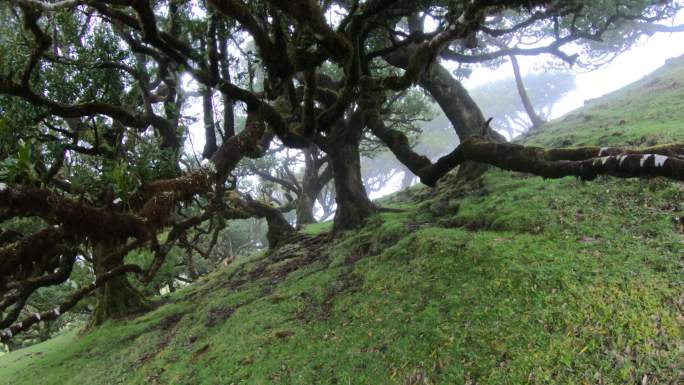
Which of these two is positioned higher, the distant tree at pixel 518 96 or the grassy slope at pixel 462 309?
the distant tree at pixel 518 96

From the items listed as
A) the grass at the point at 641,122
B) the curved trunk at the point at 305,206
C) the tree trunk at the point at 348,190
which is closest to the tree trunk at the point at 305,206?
the curved trunk at the point at 305,206

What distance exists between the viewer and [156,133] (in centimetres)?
964

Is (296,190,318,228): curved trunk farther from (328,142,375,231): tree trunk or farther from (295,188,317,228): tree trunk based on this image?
(328,142,375,231): tree trunk

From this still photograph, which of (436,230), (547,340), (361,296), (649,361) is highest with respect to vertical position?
(436,230)

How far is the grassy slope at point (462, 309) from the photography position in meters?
4.25

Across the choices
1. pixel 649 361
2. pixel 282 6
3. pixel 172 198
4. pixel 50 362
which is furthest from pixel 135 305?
pixel 649 361

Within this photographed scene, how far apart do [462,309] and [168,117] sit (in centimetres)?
811

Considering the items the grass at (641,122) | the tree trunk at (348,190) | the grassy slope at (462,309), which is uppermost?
the tree trunk at (348,190)

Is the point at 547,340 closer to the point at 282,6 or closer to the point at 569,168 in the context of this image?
the point at 569,168

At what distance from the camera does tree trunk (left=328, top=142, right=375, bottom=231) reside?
38.2 feet

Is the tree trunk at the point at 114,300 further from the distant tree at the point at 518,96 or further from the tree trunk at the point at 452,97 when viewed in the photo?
the distant tree at the point at 518,96

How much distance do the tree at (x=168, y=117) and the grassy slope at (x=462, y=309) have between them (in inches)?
50.7

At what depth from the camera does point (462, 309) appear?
5344mm

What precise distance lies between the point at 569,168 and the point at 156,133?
8.93m
